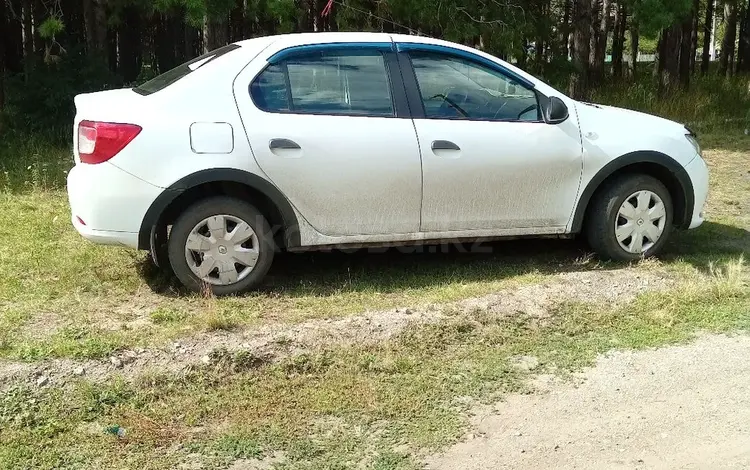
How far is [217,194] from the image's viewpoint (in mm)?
5012

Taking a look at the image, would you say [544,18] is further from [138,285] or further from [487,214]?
Result: [138,285]

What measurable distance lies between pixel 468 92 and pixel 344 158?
1.07 m

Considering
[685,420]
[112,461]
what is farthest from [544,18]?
[112,461]

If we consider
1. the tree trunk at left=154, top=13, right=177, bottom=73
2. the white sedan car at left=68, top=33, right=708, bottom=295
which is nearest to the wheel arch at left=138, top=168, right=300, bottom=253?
the white sedan car at left=68, top=33, right=708, bottom=295

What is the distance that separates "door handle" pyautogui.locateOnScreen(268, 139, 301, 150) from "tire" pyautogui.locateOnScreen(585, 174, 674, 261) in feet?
7.63

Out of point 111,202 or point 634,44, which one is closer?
point 111,202

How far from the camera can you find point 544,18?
13758 mm

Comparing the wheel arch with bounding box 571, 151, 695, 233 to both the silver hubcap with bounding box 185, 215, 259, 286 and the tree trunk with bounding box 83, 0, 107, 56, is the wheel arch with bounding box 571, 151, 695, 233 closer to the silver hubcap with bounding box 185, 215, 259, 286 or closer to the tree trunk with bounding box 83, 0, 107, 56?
the silver hubcap with bounding box 185, 215, 259, 286

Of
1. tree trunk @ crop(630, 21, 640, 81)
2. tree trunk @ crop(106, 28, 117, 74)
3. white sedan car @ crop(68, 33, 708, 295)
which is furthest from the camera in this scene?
tree trunk @ crop(106, 28, 117, 74)

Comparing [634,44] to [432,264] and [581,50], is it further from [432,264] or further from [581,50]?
[432,264]

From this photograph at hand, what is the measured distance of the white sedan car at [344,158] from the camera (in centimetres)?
482

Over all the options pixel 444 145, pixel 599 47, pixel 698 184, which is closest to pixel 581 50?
pixel 599 47

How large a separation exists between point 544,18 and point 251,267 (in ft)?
33.9

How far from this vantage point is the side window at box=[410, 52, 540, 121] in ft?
17.5
